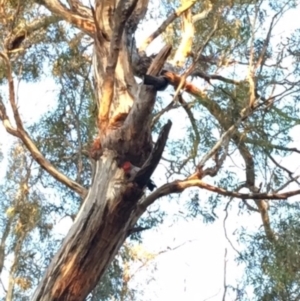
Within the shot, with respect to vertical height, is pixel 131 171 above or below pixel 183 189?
below

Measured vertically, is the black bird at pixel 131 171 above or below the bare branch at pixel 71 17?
below

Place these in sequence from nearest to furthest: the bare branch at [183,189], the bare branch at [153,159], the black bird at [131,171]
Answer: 1. the bare branch at [153,159]
2. the black bird at [131,171]
3. the bare branch at [183,189]

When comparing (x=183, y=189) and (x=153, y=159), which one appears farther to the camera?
(x=183, y=189)

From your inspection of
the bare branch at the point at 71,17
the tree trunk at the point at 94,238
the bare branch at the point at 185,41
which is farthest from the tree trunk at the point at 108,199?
the bare branch at the point at 185,41

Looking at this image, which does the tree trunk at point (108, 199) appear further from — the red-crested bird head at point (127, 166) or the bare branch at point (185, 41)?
the bare branch at point (185, 41)

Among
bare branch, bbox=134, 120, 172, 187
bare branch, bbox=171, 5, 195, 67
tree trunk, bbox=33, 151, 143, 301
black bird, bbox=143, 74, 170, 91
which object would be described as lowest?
tree trunk, bbox=33, 151, 143, 301

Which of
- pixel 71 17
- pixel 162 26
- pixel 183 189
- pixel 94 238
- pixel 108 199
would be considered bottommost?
pixel 94 238

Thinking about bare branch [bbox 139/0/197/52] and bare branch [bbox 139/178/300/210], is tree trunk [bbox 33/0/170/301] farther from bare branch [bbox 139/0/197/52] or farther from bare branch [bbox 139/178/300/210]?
bare branch [bbox 139/0/197/52]

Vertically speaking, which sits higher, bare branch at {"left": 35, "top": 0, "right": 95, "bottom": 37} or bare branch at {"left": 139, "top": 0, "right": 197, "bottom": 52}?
bare branch at {"left": 139, "top": 0, "right": 197, "bottom": 52}

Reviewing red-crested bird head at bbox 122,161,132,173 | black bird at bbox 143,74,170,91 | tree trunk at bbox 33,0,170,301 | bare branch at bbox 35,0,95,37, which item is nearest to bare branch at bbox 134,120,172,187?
tree trunk at bbox 33,0,170,301

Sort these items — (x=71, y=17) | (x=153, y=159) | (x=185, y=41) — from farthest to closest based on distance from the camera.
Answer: (x=185, y=41) < (x=71, y=17) < (x=153, y=159)

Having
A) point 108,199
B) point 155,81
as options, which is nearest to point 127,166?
point 108,199

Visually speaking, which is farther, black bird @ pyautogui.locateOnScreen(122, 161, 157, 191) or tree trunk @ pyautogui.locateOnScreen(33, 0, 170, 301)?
black bird @ pyautogui.locateOnScreen(122, 161, 157, 191)

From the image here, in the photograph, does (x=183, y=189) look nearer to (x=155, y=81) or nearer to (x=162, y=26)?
(x=155, y=81)
